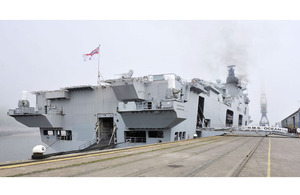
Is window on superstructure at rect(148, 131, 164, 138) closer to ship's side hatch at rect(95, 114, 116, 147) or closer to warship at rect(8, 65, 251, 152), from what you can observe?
warship at rect(8, 65, 251, 152)

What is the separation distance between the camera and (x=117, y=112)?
25.1 m

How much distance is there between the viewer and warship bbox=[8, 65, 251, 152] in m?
22.2

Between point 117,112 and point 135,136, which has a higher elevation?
point 117,112

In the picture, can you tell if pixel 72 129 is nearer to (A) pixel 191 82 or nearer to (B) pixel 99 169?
(A) pixel 191 82

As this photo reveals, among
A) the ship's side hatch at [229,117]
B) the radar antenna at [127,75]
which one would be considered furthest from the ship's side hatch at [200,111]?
the ship's side hatch at [229,117]

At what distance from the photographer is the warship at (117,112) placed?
873 inches

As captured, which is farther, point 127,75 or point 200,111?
point 200,111

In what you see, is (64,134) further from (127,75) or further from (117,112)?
(127,75)

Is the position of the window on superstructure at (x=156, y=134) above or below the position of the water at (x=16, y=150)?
above

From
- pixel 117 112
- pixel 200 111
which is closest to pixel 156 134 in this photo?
pixel 117 112

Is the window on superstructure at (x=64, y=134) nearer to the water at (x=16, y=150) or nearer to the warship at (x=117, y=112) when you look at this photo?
the warship at (x=117, y=112)

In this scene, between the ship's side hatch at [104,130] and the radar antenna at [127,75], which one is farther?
the ship's side hatch at [104,130]

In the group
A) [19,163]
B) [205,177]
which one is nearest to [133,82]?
[19,163]

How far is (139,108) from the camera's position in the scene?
22.0m
